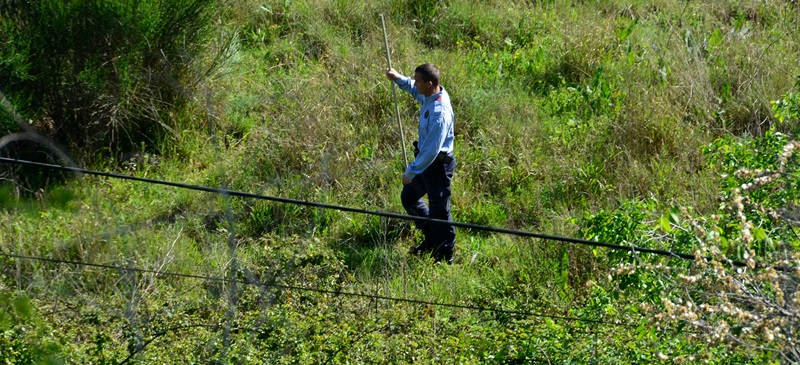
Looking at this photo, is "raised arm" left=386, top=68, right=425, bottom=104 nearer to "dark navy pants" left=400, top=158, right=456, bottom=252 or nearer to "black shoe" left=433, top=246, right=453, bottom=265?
"dark navy pants" left=400, top=158, right=456, bottom=252

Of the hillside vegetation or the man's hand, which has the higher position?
the man's hand

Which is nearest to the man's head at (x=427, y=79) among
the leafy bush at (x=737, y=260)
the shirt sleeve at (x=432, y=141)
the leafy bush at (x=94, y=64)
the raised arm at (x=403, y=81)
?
the shirt sleeve at (x=432, y=141)

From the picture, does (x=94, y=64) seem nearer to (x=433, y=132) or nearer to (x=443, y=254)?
(x=433, y=132)

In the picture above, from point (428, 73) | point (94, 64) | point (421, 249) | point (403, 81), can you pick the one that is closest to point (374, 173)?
point (403, 81)

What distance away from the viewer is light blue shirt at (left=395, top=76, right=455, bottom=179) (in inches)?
286

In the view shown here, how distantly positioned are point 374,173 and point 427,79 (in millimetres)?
1622

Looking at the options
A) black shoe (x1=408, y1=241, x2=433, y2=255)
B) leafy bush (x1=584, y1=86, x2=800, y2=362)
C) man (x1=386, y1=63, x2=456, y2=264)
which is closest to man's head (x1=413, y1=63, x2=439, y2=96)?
man (x1=386, y1=63, x2=456, y2=264)

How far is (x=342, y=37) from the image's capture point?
10938 mm

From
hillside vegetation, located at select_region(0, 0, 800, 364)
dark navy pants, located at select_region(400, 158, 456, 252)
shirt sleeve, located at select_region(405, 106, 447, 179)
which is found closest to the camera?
hillside vegetation, located at select_region(0, 0, 800, 364)

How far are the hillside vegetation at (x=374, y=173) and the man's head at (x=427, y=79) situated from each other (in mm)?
1310

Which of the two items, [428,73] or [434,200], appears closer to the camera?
[428,73]

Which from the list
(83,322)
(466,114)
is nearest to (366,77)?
(466,114)

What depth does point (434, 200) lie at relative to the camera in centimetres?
757

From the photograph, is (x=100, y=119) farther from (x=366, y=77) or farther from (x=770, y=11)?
(x=770, y=11)
